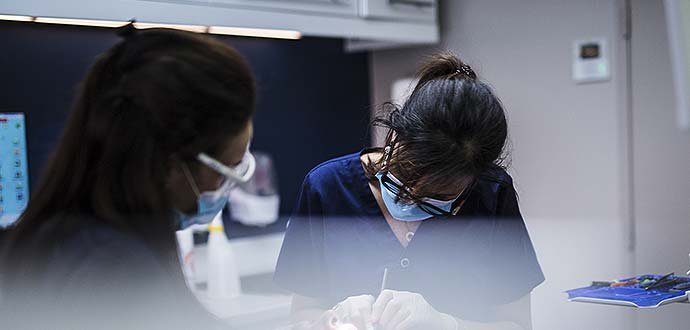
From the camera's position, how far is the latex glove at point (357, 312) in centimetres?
129

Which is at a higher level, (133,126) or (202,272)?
(133,126)

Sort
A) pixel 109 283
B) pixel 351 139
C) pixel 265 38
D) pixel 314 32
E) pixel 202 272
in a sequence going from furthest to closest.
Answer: pixel 351 139 < pixel 265 38 < pixel 202 272 < pixel 314 32 < pixel 109 283

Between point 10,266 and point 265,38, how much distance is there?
1.66 m

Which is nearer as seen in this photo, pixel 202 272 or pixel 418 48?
pixel 202 272

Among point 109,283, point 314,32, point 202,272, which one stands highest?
point 314,32

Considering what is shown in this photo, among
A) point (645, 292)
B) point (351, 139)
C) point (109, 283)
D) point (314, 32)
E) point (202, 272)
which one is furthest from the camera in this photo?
point (351, 139)

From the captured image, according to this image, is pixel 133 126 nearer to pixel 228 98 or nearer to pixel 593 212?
pixel 228 98

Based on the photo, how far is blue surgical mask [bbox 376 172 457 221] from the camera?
1413 mm

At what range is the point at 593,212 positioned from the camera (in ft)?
7.23

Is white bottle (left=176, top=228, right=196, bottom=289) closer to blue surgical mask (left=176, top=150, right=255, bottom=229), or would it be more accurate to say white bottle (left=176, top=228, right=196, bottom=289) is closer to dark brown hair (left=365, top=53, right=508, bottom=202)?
dark brown hair (left=365, top=53, right=508, bottom=202)

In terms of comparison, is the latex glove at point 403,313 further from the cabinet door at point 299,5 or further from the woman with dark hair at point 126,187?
the cabinet door at point 299,5

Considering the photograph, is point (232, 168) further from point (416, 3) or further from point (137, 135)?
point (416, 3)

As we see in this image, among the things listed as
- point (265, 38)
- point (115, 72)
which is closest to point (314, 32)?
point (265, 38)

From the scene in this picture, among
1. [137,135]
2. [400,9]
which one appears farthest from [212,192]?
[400,9]
